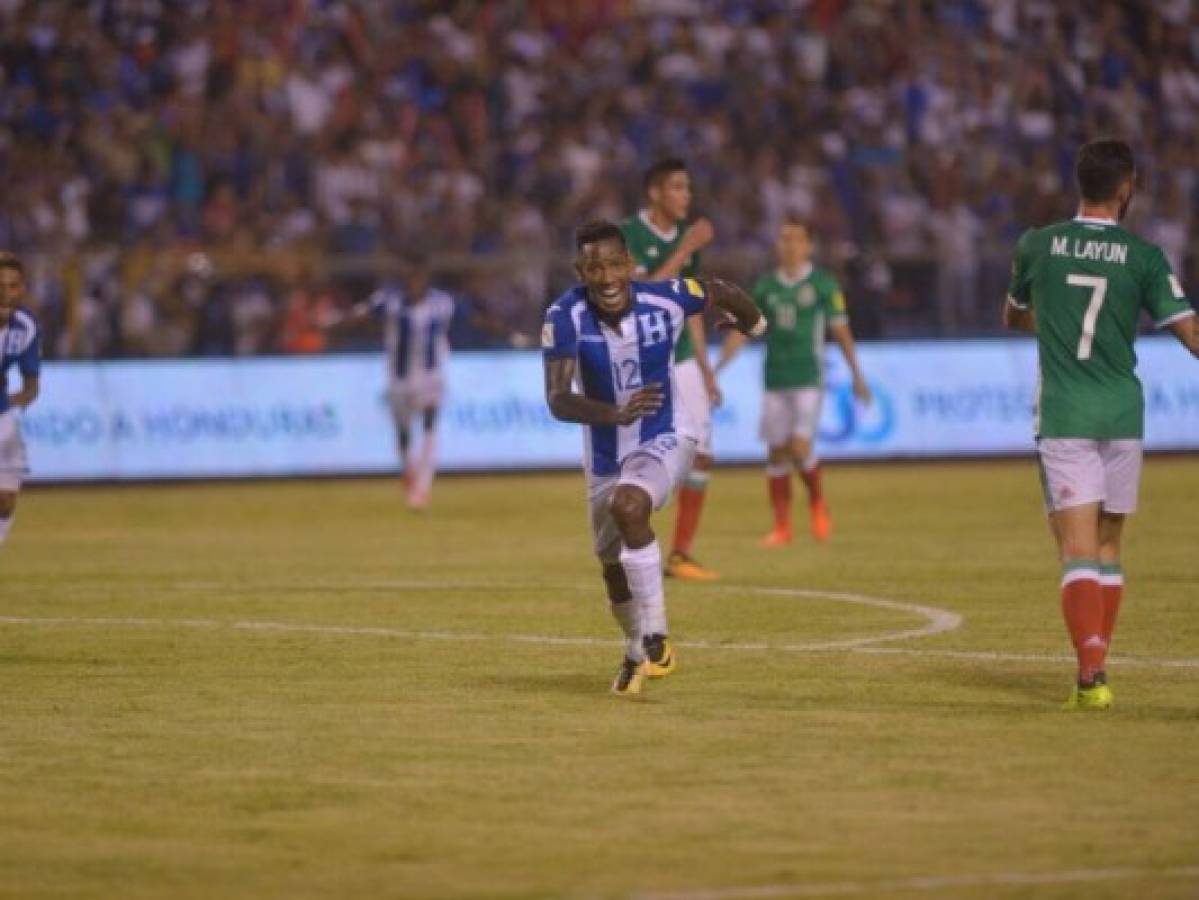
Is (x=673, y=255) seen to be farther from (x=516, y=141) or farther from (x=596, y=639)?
(x=516, y=141)

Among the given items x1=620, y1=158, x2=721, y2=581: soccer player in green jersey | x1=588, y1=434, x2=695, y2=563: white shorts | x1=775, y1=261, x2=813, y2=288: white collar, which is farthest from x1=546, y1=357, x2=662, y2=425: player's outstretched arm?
x1=775, y1=261, x2=813, y2=288: white collar

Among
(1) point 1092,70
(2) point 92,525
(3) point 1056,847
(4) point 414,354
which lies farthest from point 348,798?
(1) point 1092,70

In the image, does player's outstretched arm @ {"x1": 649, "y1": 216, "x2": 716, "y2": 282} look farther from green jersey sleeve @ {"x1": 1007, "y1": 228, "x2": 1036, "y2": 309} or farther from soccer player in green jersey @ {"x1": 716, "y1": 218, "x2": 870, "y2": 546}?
soccer player in green jersey @ {"x1": 716, "y1": 218, "x2": 870, "y2": 546}

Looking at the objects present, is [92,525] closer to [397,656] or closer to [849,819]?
[397,656]

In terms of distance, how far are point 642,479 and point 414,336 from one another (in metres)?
14.5

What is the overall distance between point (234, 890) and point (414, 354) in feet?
60.8

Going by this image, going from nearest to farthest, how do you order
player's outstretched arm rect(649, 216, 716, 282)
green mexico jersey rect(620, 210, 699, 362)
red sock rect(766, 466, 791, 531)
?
player's outstretched arm rect(649, 216, 716, 282), green mexico jersey rect(620, 210, 699, 362), red sock rect(766, 466, 791, 531)

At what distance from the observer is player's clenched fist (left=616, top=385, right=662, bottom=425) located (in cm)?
1109

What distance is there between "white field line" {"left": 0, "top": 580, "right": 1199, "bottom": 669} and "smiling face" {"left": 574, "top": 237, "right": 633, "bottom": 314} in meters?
2.42

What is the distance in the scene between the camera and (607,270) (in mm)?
11391

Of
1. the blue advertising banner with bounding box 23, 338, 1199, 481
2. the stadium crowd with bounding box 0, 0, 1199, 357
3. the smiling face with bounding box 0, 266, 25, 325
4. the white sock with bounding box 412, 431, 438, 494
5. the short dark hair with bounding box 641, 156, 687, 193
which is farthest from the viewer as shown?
the stadium crowd with bounding box 0, 0, 1199, 357

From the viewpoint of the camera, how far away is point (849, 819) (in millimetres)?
8289

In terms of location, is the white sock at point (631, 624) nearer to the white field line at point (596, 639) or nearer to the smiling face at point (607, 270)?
the smiling face at point (607, 270)

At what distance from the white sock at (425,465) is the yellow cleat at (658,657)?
12.7 metres
